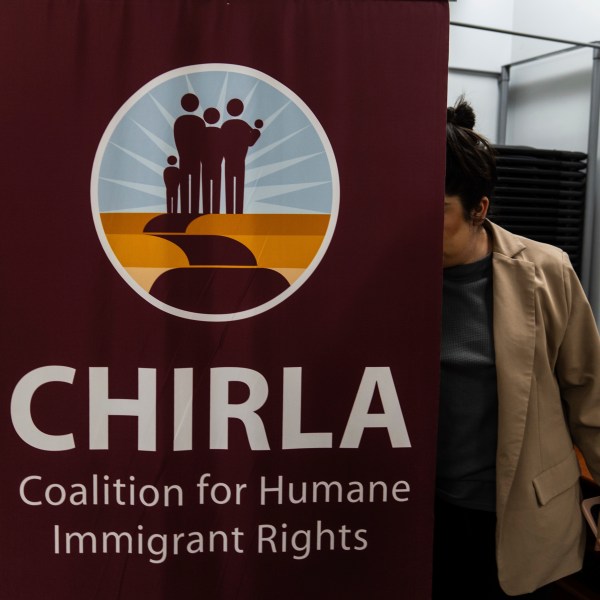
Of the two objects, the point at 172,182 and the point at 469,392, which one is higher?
the point at 172,182

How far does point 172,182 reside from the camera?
1.16 meters

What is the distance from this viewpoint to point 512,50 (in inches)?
111

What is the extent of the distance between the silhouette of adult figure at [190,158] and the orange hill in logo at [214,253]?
0.03 metres

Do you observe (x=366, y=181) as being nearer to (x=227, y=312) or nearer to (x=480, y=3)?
(x=227, y=312)

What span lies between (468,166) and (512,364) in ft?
1.31

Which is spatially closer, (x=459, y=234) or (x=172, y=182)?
(x=172, y=182)

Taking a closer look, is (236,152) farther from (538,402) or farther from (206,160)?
(538,402)

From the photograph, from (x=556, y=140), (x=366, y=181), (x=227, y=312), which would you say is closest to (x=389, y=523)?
(x=227, y=312)

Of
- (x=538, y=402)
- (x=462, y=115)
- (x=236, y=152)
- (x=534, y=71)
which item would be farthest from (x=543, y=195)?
(x=236, y=152)

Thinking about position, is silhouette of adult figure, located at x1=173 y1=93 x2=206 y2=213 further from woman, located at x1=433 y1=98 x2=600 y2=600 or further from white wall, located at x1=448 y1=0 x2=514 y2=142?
white wall, located at x1=448 y1=0 x2=514 y2=142

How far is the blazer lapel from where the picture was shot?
4.28 ft

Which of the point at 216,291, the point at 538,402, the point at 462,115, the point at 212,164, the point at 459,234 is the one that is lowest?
the point at 538,402

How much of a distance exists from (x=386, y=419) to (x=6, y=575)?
72cm

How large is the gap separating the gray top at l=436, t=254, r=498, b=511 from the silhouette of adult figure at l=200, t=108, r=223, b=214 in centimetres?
53
